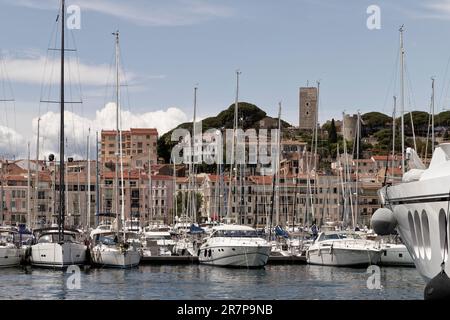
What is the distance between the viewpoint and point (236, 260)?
174 feet

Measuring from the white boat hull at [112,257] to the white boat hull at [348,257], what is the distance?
1242 centimetres

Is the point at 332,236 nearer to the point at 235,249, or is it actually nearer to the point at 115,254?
the point at 235,249

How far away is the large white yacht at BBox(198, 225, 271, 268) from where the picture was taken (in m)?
52.9

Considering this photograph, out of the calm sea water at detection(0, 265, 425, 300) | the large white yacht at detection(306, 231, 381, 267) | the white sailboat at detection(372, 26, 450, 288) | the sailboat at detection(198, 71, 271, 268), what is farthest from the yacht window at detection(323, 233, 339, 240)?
the white sailboat at detection(372, 26, 450, 288)

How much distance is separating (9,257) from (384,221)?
95.0 ft

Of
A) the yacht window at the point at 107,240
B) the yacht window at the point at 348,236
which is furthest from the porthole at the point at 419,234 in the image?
the yacht window at the point at 348,236

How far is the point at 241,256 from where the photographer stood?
53062 mm

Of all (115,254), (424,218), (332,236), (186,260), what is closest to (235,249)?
(186,260)

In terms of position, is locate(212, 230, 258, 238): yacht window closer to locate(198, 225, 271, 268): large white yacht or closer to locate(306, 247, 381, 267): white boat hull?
locate(198, 225, 271, 268): large white yacht

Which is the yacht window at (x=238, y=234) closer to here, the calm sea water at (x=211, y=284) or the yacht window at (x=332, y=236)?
the calm sea water at (x=211, y=284)

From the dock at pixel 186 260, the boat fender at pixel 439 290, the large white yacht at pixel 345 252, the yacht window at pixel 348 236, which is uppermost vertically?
the boat fender at pixel 439 290

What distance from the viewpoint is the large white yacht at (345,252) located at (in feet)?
181
